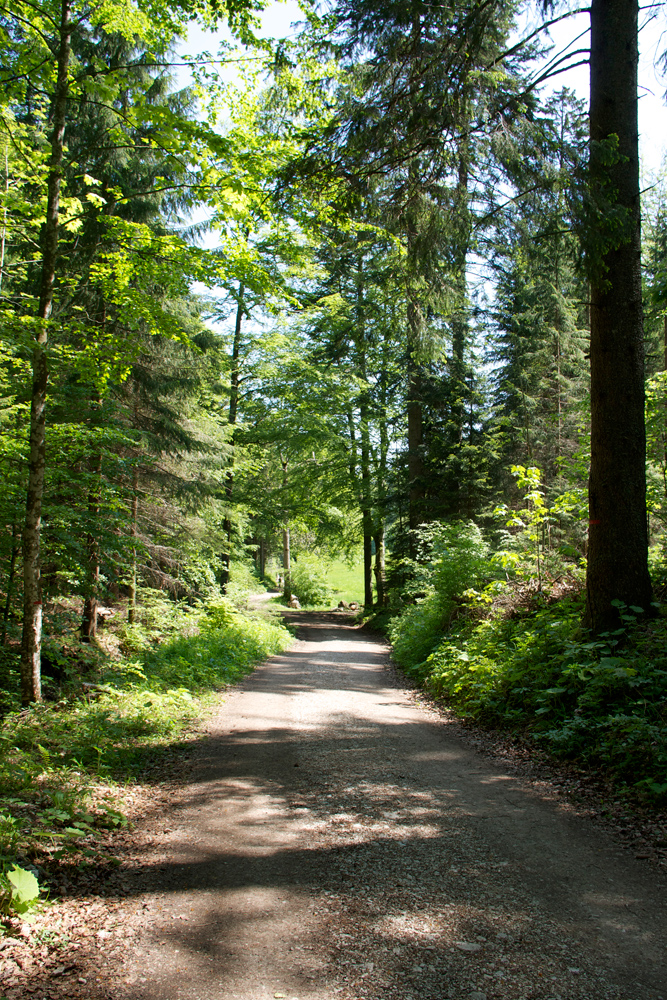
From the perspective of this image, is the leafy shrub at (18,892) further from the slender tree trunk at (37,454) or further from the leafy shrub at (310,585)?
the leafy shrub at (310,585)

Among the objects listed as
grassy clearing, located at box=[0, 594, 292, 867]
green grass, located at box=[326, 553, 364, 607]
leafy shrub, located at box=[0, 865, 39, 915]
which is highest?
leafy shrub, located at box=[0, 865, 39, 915]

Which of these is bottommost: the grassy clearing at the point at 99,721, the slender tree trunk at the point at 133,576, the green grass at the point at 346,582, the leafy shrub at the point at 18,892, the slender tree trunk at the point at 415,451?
the green grass at the point at 346,582

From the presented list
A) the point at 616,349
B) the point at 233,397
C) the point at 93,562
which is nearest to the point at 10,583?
the point at 93,562

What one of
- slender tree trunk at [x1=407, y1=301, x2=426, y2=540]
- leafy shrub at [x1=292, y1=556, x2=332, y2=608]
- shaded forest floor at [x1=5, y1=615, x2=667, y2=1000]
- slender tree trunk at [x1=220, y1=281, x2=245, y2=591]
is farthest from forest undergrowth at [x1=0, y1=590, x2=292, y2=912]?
leafy shrub at [x1=292, y1=556, x2=332, y2=608]

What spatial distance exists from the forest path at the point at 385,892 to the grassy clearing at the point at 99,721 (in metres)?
0.68

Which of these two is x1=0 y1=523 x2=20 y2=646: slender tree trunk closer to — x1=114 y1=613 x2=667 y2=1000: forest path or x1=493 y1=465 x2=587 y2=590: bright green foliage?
x1=114 y1=613 x2=667 y2=1000: forest path

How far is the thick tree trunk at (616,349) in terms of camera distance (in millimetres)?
6414

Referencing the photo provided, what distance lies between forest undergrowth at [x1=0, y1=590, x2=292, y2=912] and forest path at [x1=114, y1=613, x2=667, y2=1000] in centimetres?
63

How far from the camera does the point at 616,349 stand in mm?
6539

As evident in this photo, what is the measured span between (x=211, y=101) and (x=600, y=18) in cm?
525

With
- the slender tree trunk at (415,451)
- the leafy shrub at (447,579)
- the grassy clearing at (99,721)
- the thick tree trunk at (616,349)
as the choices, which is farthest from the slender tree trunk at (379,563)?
the thick tree trunk at (616,349)

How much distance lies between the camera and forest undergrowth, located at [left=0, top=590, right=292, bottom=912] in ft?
12.8

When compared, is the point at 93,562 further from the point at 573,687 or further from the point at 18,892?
the point at 573,687

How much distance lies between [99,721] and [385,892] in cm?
402
